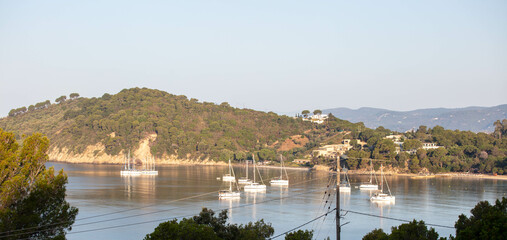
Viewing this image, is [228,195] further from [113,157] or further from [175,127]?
[175,127]

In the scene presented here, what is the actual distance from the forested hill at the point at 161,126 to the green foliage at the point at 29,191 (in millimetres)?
97788

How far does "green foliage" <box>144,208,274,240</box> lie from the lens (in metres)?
19.7

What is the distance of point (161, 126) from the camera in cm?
13150

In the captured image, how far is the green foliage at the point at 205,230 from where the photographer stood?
19.7 m

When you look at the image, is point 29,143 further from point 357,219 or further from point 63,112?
point 63,112

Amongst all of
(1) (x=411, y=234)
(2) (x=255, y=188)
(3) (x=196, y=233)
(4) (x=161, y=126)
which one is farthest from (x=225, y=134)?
(3) (x=196, y=233)

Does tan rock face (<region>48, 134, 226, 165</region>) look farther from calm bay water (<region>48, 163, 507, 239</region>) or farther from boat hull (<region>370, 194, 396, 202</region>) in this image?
boat hull (<region>370, 194, 396, 202</region>)

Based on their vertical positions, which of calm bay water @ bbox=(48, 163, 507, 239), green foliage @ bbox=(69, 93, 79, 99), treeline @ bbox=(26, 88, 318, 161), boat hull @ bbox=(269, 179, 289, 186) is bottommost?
calm bay water @ bbox=(48, 163, 507, 239)

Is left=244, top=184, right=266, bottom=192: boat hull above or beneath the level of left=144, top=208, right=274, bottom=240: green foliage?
beneath

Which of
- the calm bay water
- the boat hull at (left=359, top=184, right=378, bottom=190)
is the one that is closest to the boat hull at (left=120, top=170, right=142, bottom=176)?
the calm bay water

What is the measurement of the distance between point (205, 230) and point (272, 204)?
33.6 metres

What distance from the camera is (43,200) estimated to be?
2145cm

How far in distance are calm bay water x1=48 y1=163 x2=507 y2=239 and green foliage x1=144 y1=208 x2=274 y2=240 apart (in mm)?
11111

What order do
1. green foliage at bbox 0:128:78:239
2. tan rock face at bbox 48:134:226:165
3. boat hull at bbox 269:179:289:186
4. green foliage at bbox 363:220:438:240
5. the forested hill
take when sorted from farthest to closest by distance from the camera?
the forested hill < tan rock face at bbox 48:134:226:165 < boat hull at bbox 269:179:289:186 < green foliage at bbox 363:220:438:240 < green foliage at bbox 0:128:78:239
